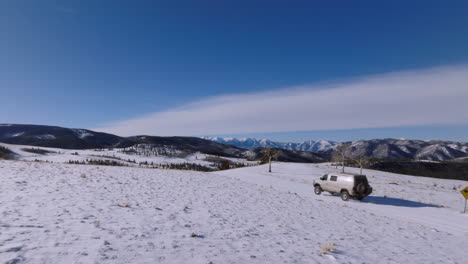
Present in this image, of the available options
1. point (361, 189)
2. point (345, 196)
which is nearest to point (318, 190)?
point (345, 196)

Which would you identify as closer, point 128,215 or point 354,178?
point 128,215

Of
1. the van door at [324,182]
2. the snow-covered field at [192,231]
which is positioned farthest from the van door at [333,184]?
the snow-covered field at [192,231]

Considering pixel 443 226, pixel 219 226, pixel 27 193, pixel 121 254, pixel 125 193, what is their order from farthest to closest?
pixel 125 193, pixel 443 226, pixel 27 193, pixel 219 226, pixel 121 254

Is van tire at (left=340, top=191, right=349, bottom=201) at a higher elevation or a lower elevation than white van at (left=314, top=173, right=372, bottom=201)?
lower

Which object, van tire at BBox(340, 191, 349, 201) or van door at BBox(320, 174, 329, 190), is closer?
van tire at BBox(340, 191, 349, 201)

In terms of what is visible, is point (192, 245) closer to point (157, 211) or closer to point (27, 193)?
point (157, 211)

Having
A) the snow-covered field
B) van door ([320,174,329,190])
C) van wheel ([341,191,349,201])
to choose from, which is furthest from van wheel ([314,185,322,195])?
the snow-covered field

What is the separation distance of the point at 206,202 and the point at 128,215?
A: 16.9 feet

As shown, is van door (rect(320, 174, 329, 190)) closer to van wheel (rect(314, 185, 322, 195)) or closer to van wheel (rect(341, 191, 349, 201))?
van wheel (rect(314, 185, 322, 195))

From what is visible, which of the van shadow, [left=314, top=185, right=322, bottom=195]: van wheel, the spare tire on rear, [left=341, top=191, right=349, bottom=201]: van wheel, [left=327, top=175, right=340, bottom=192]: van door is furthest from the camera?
[left=314, top=185, right=322, bottom=195]: van wheel

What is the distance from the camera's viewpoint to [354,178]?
1978 centimetres

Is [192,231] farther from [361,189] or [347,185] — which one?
[361,189]

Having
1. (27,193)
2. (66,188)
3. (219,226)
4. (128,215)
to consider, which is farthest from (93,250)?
(66,188)

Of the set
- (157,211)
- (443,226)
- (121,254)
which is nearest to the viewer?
(121,254)
